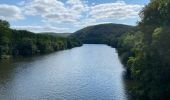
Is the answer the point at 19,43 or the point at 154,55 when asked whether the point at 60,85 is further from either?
the point at 19,43

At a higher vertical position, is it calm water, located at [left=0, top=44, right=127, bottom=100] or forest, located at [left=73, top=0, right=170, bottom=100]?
forest, located at [left=73, top=0, right=170, bottom=100]

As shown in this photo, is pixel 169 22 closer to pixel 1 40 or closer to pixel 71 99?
pixel 71 99

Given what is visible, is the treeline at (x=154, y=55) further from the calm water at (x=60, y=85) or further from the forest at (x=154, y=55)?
Result: the calm water at (x=60, y=85)

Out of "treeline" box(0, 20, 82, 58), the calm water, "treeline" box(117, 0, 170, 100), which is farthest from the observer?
"treeline" box(0, 20, 82, 58)

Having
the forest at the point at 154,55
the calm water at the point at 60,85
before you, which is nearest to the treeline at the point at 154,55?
the forest at the point at 154,55

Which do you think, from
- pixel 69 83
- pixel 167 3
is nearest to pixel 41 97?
pixel 69 83

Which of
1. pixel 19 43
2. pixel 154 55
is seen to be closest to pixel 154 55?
pixel 154 55

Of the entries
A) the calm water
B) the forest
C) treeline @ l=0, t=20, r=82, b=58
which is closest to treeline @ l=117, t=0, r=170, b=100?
the forest

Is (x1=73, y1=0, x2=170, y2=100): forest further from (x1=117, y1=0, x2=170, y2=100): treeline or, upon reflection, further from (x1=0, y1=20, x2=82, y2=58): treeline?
(x1=0, y1=20, x2=82, y2=58): treeline

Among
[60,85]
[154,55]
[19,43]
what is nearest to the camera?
[154,55]
